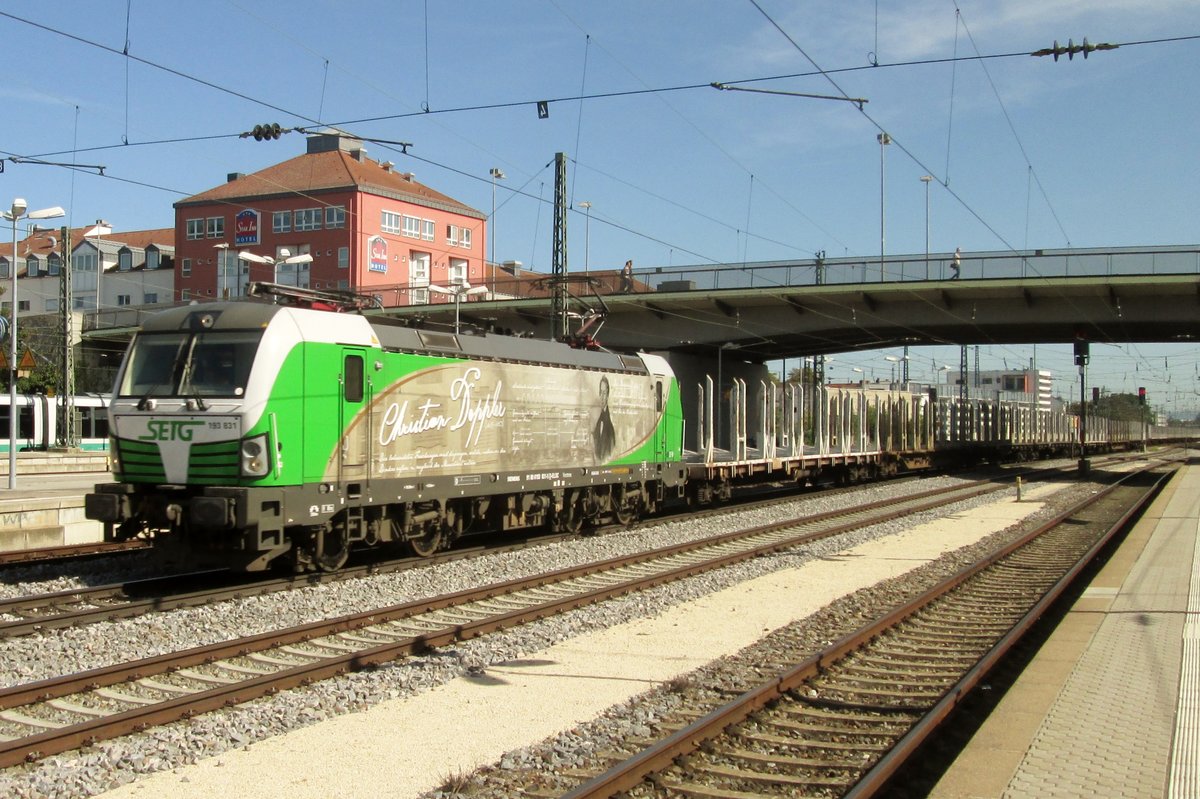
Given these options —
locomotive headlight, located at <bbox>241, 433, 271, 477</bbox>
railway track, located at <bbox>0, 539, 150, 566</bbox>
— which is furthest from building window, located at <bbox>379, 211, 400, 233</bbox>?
locomotive headlight, located at <bbox>241, 433, 271, 477</bbox>

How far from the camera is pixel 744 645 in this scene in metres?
10.8

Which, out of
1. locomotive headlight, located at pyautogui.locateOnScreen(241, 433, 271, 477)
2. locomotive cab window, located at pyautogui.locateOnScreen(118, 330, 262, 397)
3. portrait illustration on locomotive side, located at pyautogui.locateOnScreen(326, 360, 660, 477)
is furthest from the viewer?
portrait illustration on locomotive side, located at pyautogui.locateOnScreen(326, 360, 660, 477)

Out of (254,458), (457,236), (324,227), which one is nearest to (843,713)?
(254,458)

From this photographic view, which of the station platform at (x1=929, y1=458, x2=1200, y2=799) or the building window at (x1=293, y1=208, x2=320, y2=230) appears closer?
the station platform at (x1=929, y1=458, x2=1200, y2=799)

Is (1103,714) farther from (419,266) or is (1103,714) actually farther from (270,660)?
(419,266)

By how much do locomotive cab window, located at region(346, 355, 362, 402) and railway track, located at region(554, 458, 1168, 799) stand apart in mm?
6928

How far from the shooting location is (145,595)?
12.9 meters

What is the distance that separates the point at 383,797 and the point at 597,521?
14.7 meters

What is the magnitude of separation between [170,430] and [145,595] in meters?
2.02

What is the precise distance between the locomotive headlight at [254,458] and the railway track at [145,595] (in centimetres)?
149

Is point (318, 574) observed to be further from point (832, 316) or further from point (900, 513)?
point (832, 316)

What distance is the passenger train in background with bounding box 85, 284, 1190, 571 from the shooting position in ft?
41.8

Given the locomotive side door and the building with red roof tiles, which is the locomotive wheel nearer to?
the locomotive side door

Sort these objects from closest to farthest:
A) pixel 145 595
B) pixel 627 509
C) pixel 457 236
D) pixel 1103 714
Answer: pixel 1103 714 → pixel 145 595 → pixel 627 509 → pixel 457 236
